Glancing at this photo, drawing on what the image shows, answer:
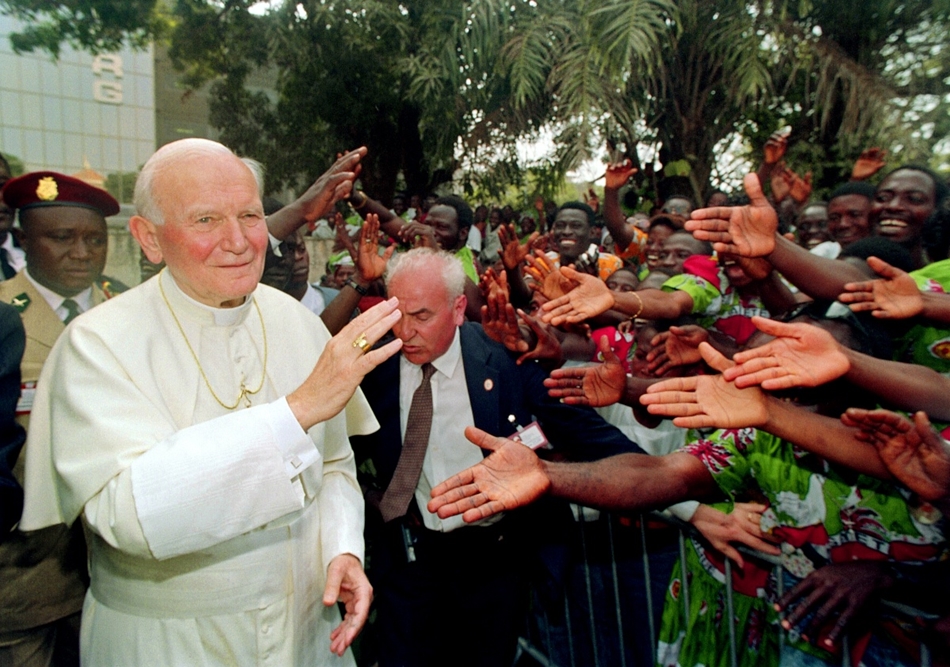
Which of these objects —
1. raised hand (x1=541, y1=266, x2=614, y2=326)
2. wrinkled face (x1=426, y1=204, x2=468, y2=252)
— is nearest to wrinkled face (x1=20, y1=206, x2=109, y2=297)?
raised hand (x1=541, y1=266, x2=614, y2=326)

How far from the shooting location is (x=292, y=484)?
5.56ft

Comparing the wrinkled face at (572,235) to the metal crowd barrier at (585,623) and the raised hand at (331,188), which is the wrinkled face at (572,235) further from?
the metal crowd barrier at (585,623)

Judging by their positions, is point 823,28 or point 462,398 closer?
point 462,398

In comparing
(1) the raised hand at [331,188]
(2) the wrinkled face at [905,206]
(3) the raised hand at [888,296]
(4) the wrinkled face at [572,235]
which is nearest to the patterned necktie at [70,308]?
(1) the raised hand at [331,188]

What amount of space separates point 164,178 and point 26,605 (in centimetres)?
177

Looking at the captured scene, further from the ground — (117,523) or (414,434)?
(117,523)

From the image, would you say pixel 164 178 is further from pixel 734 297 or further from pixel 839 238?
pixel 839 238

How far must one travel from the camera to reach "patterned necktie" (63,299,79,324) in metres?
2.91

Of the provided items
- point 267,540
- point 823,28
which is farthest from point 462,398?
point 823,28

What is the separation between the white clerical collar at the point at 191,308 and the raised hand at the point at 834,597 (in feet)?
6.91

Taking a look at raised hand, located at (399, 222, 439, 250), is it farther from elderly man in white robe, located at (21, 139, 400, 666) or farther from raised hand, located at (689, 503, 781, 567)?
raised hand, located at (689, 503, 781, 567)

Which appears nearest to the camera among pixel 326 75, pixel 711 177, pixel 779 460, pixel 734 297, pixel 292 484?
pixel 292 484

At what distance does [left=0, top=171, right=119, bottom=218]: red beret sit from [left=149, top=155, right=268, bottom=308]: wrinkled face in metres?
1.35

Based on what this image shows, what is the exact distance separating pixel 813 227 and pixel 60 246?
18.1 ft
